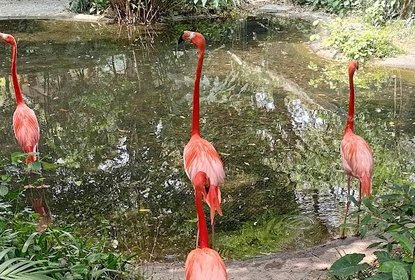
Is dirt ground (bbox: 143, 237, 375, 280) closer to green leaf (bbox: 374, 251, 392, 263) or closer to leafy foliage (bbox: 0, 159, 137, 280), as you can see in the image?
leafy foliage (bbox: 0, 159, 137, 280)

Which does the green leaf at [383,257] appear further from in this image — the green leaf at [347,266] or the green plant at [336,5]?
the green plant at [336,5]

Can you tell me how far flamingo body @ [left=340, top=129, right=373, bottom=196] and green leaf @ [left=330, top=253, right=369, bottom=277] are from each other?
1.25 m

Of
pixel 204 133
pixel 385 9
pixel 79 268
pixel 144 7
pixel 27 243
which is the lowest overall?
pixel 204 133

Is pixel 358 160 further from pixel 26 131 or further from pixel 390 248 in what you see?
pixel 26 131

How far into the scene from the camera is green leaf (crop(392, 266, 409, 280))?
6.73 feet

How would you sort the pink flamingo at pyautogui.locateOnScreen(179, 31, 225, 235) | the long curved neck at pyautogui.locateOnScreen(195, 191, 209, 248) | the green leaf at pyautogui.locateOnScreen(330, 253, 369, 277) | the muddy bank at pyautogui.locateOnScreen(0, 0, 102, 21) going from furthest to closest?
the muddy bank at pyautogui.locateOnScreen(0, 0, 102, 21) < the pink flamingo at pyautogui.locateOnScreen(179, 31, 225, 235) < the green leaf at pyautogui.locateOnScreen(330, 253, 369, 277) < the long curved neck at pyautogui.locateOnScreen(195, 191, 209, 248)

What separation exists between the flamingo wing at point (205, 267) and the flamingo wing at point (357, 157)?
1847 mm

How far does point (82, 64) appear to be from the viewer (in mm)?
8602

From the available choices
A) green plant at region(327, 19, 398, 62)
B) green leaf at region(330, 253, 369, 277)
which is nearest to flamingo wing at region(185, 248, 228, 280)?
green leaf at region(330, 253, 369, 277)

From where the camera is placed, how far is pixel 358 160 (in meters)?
3.92

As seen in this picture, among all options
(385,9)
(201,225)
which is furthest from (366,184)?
(385,9)

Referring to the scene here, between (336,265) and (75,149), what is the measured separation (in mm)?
3508

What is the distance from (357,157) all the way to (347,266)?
1.43m

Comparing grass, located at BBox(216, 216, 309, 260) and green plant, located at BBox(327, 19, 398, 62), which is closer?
grass, located at BBox(216, 216, 309, 260)
